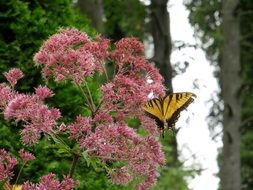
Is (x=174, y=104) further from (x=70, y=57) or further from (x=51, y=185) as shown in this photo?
(x=51, y=185)

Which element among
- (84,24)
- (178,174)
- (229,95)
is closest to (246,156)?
(229,95)

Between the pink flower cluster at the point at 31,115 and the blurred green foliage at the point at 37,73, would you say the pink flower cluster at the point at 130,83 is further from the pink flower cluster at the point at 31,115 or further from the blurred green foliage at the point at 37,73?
the blurred green foliage at the point at 37,73

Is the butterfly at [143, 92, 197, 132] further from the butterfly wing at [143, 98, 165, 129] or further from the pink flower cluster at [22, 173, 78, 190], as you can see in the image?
the pink flower cluster at [22, 173, 78, 190]

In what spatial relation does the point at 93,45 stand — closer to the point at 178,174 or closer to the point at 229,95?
the point at 178,174

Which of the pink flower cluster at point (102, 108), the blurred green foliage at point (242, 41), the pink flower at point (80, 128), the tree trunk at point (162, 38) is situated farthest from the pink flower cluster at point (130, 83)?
the blurred green foliage at point (242, 41)

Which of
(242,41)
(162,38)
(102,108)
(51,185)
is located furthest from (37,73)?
(242,41)

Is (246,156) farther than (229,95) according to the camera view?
Yes
